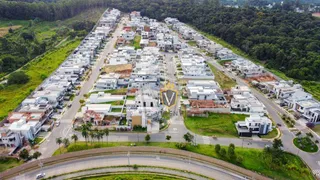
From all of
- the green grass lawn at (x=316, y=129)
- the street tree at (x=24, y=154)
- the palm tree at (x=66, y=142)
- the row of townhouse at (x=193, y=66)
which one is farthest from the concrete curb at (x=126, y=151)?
the row of townhouse at (x=193, y=66)

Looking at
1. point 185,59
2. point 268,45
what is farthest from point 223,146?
point 268,45

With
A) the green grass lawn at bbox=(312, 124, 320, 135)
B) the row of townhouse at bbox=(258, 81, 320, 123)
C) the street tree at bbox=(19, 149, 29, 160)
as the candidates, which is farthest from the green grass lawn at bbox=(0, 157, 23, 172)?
the row of townhouse at bbox=(258, 81, 320, 123)

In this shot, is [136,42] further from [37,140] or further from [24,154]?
[24,154]


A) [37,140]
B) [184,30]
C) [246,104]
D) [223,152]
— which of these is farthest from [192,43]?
[37,140]

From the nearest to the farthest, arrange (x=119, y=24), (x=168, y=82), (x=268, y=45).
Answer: (x=168, y=82) → (x=268, y=45) → (x=119, y=24)

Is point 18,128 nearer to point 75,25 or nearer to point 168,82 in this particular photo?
point 168,82

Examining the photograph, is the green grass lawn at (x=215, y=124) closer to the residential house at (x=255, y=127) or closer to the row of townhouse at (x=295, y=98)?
the residential house at (x=255, y=127)
